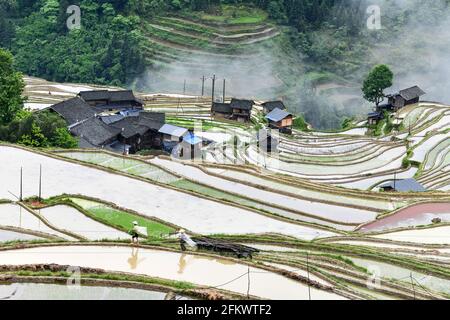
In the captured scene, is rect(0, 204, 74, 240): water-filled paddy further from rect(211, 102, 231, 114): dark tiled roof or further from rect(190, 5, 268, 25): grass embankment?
rect(190, 5, 268, 25): grass embankment

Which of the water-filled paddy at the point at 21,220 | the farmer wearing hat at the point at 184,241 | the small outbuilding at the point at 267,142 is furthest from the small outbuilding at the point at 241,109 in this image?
the farmer wearing hat at the point at 184,241

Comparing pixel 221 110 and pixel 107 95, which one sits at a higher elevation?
pixel 107 95

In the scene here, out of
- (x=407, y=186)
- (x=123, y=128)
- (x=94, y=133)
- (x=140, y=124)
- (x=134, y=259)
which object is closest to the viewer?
(x=134, y=259)

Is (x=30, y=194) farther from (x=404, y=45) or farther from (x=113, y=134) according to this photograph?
(x=404, y=45)

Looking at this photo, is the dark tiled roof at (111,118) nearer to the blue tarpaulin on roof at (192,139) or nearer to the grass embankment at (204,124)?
the grass embankment at (204,124)

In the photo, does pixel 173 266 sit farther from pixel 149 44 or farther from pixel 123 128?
pixel 149 44

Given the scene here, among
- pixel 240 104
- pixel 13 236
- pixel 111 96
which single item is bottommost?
pixel 13 236

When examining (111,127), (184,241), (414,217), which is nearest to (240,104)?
(111,127)
